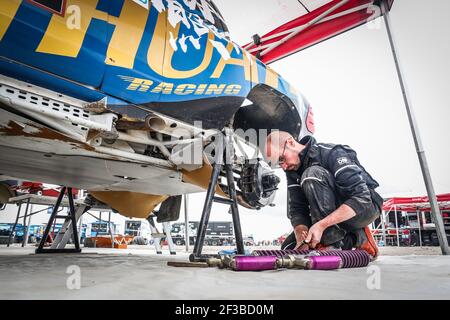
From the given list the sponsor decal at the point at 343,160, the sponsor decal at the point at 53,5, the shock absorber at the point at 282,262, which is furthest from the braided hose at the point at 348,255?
the sponsor decal at the point at 53,5

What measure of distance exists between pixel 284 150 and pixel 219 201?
2.61 ft

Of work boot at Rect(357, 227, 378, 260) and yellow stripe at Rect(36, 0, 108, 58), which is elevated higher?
yellow stripe at Rect(36, 0, 108, 58)

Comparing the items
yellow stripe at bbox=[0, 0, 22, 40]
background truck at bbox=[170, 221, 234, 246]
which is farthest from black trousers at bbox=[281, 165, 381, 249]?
background truck at bbox=[170, 221, 234, 246]

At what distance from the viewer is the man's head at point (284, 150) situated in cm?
213

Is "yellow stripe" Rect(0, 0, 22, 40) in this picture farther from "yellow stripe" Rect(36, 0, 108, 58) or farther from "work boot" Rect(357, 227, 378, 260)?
"work boot" Rect(357, 227, 378, 260)

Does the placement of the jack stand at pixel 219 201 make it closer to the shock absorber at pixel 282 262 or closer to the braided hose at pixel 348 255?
the shock absorber at pixel 282 262

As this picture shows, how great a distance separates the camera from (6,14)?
1.02m

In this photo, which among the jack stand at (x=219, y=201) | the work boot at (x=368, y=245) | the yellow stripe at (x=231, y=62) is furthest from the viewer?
the work boot at (x=368, y=245)

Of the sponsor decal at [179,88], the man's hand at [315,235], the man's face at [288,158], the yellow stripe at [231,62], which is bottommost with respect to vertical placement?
the man's hand at [315,235]

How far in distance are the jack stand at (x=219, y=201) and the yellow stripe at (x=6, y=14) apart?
108 cm

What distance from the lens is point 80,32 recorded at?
1.21m

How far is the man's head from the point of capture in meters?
2.13
